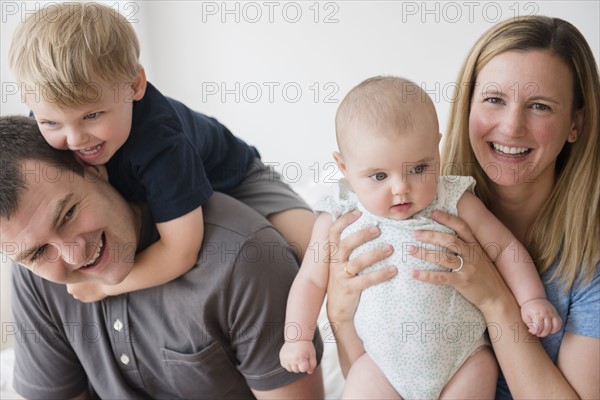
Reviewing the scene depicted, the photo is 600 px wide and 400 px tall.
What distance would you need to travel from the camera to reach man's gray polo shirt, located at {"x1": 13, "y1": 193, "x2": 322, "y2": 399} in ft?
5.22

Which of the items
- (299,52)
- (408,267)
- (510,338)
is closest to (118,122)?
(408,267)

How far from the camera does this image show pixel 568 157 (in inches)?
61.2

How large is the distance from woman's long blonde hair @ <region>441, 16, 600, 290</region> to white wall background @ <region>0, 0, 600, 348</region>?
4.57 ft

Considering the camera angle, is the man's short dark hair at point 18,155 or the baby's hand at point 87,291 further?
the baby's hand at point 87,291

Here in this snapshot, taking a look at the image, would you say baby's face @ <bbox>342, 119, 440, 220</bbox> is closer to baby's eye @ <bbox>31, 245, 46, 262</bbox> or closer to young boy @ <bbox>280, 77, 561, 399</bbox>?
young boy @ <bbox>280, 77, 561, 399</bbox>

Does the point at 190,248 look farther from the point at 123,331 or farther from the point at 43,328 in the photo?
the point at 43,328

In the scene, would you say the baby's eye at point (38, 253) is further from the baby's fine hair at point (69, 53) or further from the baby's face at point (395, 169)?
the baby's face at point (395, 169)

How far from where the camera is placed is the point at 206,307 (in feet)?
5.22

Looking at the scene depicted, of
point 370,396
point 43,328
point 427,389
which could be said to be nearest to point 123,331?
point 43,328

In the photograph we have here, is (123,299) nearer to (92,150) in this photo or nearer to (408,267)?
(92,150)

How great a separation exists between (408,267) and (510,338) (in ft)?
0.83

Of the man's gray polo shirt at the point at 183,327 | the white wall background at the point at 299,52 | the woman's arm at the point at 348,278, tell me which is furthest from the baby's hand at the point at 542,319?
the white wall background at the point at 299,52

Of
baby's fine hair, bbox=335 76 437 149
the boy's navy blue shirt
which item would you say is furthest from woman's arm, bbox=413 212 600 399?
the boy's navy blue shirt

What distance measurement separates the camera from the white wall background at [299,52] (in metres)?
3.06
